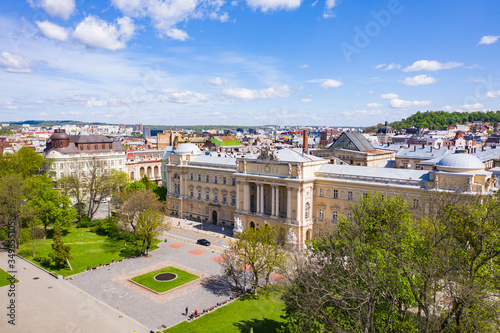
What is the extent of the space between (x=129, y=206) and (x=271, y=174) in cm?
2428

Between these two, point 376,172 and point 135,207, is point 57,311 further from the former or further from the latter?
point 376,172

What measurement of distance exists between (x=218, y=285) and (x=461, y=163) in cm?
3618

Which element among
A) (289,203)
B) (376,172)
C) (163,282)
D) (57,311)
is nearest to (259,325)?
(163,282)

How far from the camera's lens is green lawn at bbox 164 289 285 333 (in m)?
34.9

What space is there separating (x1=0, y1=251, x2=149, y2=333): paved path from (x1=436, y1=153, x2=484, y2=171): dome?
142 feet

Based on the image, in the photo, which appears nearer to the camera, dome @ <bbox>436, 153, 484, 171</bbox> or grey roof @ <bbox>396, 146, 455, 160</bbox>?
dome @ <bbox>436, 153, 484, 171</bbox>

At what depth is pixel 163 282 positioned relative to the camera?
45.7 m

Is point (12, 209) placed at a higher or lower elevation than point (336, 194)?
lower

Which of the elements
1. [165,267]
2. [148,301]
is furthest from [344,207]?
[148,301]

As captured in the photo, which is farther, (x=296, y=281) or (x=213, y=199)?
(x=213, y=199)

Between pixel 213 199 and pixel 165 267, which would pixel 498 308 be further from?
pixel 213 199

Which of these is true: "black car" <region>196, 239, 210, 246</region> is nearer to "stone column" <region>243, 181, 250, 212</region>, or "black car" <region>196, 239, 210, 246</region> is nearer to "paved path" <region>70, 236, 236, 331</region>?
"paved path" <region>70, 236, 236, 331</region>

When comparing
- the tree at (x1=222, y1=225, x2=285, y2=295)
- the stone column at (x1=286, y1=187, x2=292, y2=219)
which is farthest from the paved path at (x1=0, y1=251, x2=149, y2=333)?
the stone column at (x1=286, y1=187, x2=292, y2=219)

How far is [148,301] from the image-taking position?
40875 millimetres
